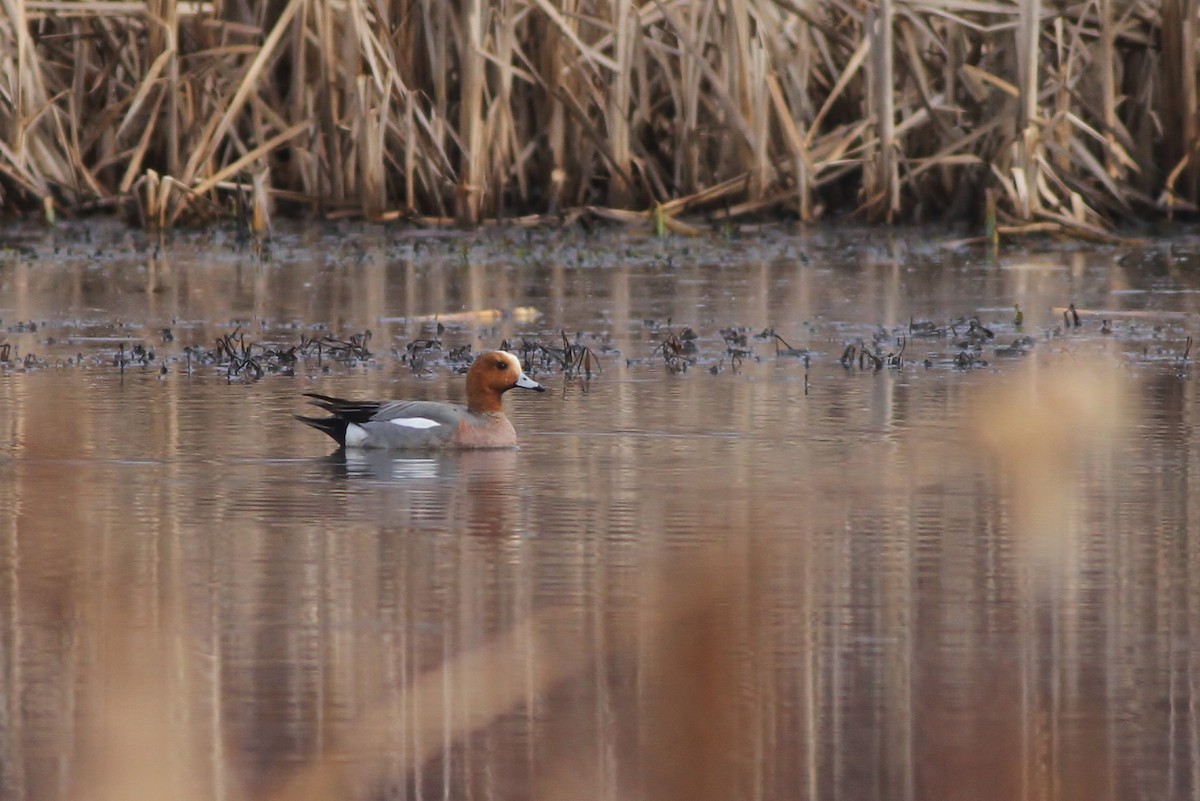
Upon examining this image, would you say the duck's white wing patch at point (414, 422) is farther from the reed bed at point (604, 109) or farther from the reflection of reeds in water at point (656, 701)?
the reed bed at point (604, 109)

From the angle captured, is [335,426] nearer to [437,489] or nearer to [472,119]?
[437,489]

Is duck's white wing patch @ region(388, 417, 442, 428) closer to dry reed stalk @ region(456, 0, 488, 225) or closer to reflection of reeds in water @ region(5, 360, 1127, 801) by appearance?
reflection of reeds in water @ region(5, 360, 1127, 801)

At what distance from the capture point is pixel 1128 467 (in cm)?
738

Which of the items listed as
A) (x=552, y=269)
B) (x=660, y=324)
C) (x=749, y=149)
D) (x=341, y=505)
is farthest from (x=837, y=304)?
(x=341, y=505)

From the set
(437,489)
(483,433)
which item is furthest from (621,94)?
(437,489)

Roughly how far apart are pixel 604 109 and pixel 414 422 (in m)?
9.17

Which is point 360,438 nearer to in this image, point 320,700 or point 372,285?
Answer: point 320,700

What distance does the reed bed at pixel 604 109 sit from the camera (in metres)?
16.2

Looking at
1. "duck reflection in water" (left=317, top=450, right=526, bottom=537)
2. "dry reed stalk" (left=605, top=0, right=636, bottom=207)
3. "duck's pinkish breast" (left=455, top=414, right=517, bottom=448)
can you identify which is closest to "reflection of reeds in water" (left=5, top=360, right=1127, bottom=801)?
"duck reflection in water" (left=317, top=450, right=526, bottom=537)

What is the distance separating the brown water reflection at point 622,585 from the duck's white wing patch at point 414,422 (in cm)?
14

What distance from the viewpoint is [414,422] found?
7918mm

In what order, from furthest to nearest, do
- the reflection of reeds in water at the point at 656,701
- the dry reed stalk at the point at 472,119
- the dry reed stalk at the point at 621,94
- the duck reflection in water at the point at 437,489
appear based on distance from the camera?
the dry reed stalk at the point at 621,94 < the dry reed stalk at the point at 472,119 < the duck reflection in water at the point at 437,489 < the reflection of reeds in water at the point at 656,701

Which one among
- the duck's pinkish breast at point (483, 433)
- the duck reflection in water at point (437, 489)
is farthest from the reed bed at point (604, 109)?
the duck reflection in water at point (437, 489)

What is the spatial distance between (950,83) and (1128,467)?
9633 mm
